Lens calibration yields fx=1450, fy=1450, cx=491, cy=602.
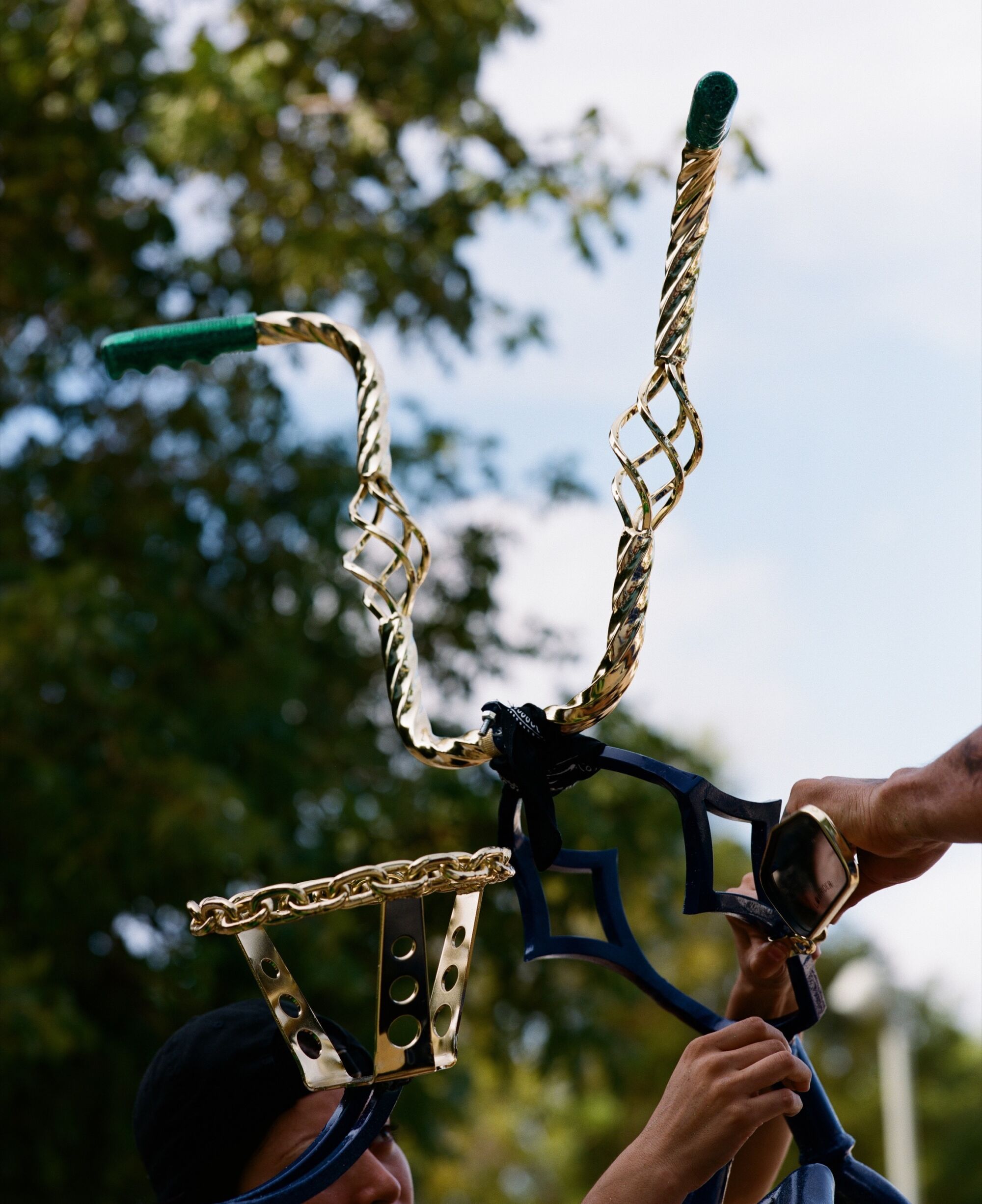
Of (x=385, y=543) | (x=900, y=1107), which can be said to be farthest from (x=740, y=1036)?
(x=900, y=1107)

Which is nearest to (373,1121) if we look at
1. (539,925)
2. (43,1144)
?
(539,925)

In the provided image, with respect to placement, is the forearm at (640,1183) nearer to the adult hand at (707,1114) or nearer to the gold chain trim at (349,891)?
the adult hand at (707,1114)

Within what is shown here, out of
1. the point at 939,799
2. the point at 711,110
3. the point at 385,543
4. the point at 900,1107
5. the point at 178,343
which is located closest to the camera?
the point at 939,799

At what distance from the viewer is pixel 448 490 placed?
6570 millimetres

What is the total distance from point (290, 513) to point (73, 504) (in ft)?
2.94

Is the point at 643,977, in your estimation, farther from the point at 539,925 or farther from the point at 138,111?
the point at 138,111

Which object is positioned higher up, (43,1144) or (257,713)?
(257,713)

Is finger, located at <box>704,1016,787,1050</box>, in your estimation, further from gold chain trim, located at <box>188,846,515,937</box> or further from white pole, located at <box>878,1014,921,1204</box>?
white pole, located at <box>878,1014,921,1204</box>

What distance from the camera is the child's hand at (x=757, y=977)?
137 centimetres

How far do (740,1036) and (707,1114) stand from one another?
0.07 m

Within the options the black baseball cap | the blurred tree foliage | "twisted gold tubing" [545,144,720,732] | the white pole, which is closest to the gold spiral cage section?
"twisted gold tubing" [545,144,720,732]

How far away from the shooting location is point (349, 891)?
4.18 ft

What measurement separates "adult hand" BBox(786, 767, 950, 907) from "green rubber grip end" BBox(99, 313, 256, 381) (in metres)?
0.94

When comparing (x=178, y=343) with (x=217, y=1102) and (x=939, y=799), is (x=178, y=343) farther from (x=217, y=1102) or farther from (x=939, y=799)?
(x=939, y=799)
